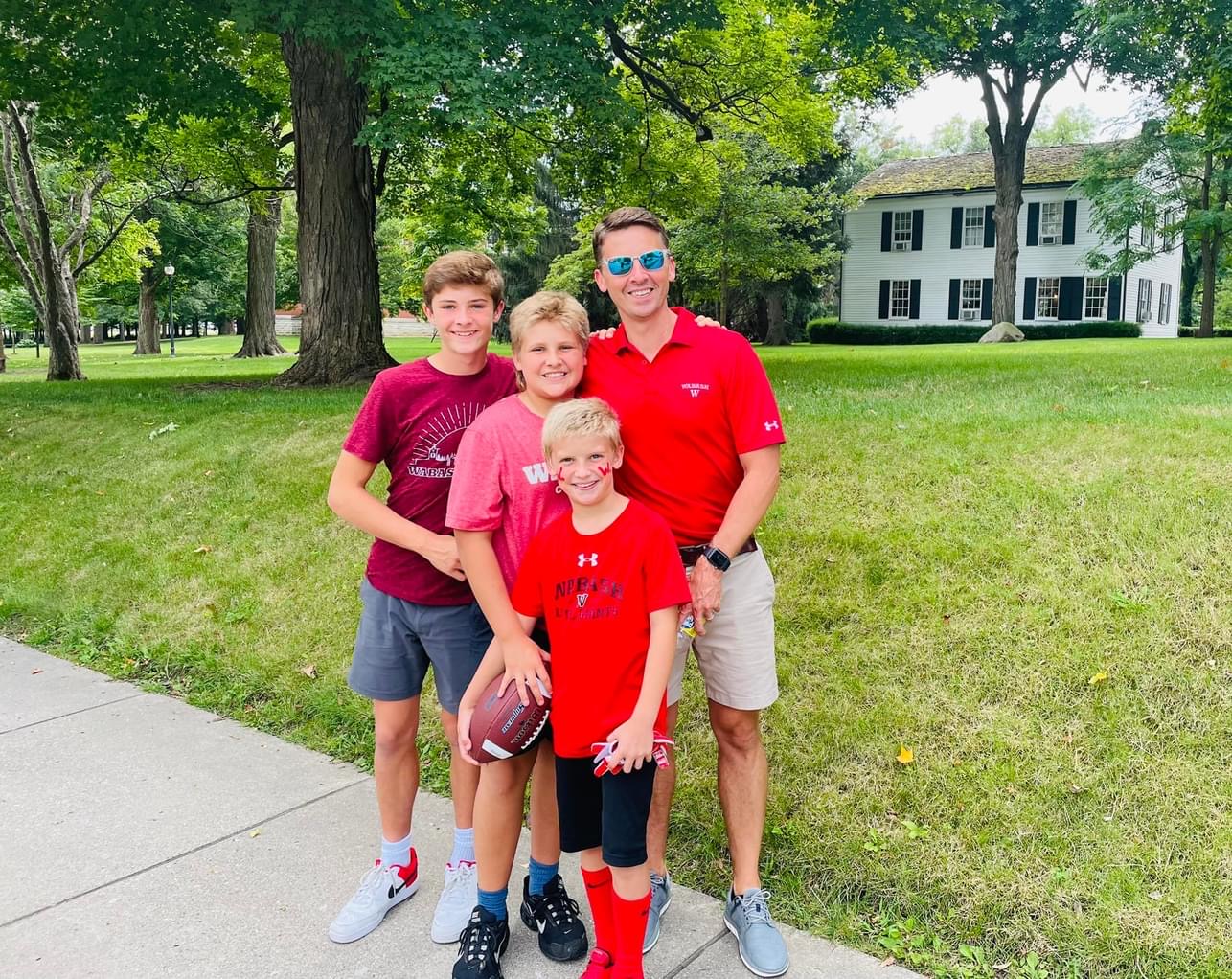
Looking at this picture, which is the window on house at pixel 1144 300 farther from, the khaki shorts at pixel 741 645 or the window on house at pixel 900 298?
the khaki shorts at pixel 741 645

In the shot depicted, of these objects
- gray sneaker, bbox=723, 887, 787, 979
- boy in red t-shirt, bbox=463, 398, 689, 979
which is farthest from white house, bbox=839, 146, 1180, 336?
boy in red t-shirt, bbox=463, 398, 689, 979

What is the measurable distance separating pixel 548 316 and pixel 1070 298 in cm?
3519

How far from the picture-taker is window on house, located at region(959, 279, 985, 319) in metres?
34.7

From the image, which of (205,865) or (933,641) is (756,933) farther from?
(205,865)

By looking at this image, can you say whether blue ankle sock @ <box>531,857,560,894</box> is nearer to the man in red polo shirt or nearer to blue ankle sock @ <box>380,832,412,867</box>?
the man in red polo shirt

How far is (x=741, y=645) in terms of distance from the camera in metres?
2.93

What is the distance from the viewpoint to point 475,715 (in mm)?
2695

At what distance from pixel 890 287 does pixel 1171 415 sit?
31.0m

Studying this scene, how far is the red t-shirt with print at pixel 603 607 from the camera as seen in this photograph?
2520 mm

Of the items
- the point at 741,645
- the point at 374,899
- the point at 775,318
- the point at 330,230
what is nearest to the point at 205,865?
the point at 374,899

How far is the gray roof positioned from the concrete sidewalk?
31268 mm

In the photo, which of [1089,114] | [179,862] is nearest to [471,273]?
[179,862]

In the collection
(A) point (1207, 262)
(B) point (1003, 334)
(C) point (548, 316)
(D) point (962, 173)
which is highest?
(D) point (962, 173)

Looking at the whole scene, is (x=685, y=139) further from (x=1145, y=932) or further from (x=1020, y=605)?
(x=1145, y=932)
